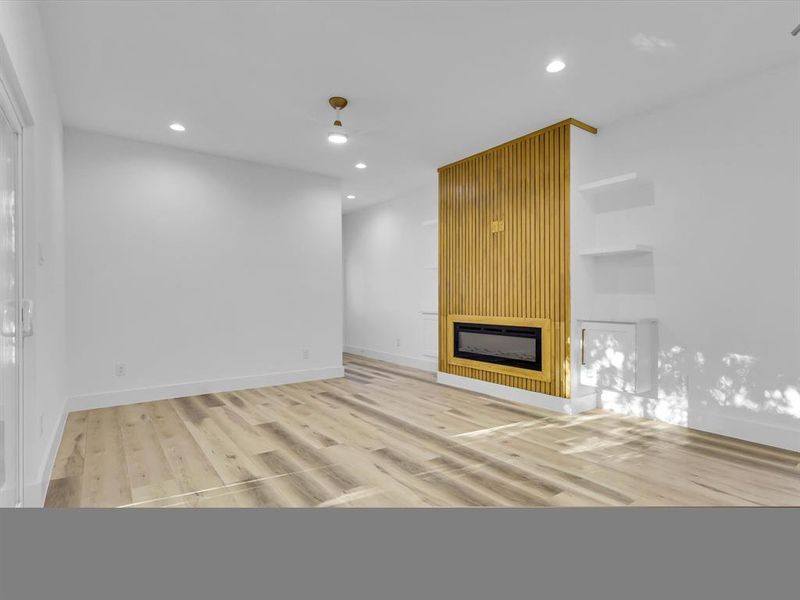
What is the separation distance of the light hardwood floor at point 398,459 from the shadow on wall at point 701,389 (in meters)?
0.18

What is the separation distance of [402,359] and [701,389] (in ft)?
13.6

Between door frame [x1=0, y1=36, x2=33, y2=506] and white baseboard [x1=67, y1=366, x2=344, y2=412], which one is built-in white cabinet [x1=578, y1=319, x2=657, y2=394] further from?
door frame [x1=0, y1=36, x2=33, y2=506]

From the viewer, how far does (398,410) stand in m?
4.04

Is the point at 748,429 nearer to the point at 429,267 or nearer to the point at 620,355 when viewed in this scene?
the point at 620,355

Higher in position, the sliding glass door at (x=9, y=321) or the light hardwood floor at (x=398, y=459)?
the sliding glass door at (x=9, y=321)

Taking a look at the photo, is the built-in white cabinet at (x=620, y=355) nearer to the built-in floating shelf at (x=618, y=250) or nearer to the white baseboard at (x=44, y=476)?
the built-in floating shelf at (x=618, y=250)

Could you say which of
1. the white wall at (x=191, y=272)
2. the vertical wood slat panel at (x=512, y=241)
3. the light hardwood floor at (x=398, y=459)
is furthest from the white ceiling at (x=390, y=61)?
the light hardwood floor at (x=398, y=459)

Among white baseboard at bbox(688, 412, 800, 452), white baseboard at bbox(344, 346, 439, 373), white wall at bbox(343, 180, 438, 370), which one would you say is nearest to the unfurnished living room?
white baseboard at bbox(688, 412, 800, 452)

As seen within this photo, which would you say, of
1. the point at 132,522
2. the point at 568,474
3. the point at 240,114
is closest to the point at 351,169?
the point at 240,114

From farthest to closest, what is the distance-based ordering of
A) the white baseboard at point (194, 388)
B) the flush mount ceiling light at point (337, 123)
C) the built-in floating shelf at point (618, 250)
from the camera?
the white baseboard at point (194, 388)
the built-in floating shelf at point (618, 250)
the flush mount ceiling light at point (337, 123)

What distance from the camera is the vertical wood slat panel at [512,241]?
402cm

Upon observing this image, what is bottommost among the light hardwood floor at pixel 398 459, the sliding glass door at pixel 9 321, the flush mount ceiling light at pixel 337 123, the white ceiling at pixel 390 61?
the light hardwood floor at pixel 398 459

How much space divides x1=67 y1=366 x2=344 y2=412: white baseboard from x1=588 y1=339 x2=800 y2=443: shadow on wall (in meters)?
3.30

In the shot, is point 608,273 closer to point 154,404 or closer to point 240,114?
point 240,114
